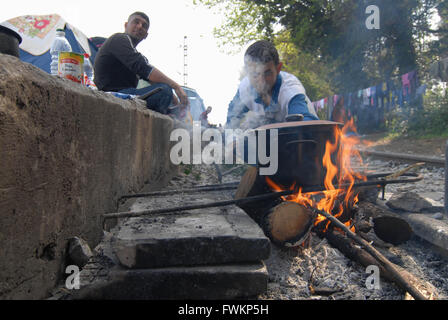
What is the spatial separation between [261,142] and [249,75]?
1582 millimetres

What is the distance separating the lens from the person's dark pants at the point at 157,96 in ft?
11.9

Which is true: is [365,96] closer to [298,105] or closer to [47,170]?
[298,105]

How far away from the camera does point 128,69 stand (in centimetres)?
383

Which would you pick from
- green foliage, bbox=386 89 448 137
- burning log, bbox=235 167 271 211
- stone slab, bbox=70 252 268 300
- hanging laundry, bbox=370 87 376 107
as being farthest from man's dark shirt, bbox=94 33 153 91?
hanging laundry, bbox=370 87 376 107

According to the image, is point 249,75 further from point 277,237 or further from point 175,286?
point 175,286

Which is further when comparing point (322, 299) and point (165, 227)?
point (165, 227)

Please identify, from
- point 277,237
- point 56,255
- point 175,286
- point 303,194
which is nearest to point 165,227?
point 175,286

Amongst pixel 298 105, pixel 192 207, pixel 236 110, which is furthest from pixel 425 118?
pixel 192 207

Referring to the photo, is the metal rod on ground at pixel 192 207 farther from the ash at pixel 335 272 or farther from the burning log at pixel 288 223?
the ash at pixel 335 272

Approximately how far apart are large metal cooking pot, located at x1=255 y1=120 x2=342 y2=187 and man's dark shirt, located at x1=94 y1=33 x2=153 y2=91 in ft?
6.33

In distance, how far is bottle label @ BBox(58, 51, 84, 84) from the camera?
2.11 m

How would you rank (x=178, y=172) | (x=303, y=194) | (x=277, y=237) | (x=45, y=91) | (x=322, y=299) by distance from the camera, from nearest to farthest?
(x=45, y=91)
(x=322, y=299)
(x=277, y=237)
(x=303, y=194)
(x=178, y=172)

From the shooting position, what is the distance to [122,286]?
144cm

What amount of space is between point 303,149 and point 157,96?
2190 mm
